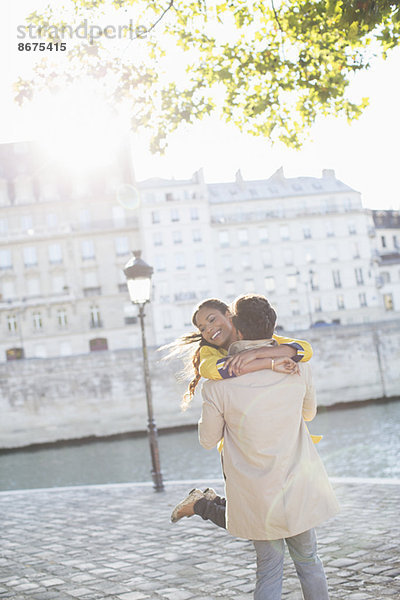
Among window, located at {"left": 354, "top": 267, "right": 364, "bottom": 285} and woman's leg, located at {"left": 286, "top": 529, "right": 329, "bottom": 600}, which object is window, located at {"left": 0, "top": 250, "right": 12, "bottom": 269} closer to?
window, located at {"left": 354, "top": 267, "right": 364, "bottom": 285}

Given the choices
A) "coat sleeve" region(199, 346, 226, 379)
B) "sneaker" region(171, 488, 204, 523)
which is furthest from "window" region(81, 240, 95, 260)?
"coat sleeve" region(199, 346, 226, 379)

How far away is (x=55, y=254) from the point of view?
149 feet

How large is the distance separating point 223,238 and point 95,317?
11793 millimetres

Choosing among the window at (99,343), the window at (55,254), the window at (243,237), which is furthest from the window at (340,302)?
the window at (55,254)

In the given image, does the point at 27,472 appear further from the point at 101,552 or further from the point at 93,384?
the point at 101,552

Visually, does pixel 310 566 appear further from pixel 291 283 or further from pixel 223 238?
pixel 291 283

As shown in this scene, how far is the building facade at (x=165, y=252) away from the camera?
44.5 metres

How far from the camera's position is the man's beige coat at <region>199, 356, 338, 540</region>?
2707 mm

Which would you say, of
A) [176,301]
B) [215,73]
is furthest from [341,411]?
[215,73]

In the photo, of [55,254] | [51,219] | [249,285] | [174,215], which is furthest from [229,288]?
[51,219]

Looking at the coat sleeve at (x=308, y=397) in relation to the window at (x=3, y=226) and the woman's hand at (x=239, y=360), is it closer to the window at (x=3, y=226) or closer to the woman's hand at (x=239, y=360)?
the woman's hand at (x=239, y=360)

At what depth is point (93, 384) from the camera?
96.7 ft

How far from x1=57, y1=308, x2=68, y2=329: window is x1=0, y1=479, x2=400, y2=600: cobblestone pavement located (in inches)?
1462

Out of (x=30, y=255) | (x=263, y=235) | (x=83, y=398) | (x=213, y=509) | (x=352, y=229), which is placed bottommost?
(x=83, y=398)
